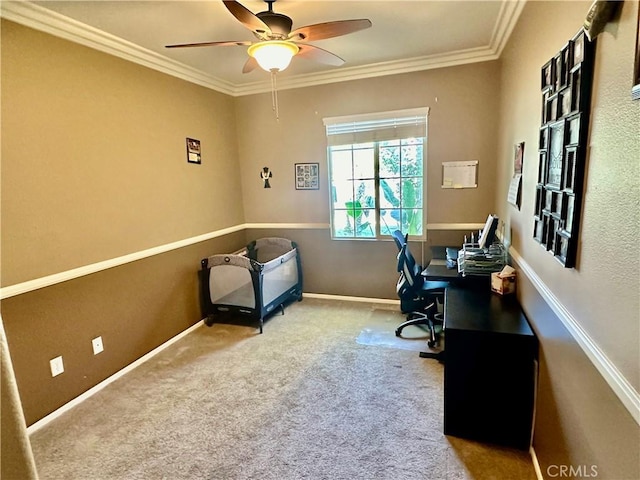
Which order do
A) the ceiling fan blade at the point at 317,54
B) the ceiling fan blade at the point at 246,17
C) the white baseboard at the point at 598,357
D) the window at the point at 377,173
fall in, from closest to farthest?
the white baseboard at the point at 598,357 → the ceiling fan blade at the point at 246,17 → the ceiling fan blade at the point at 317,54 → the window at the point at 377,173

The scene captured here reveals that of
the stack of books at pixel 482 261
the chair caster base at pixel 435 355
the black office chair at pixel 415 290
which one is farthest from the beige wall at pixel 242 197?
the chair caster base at pixel 435 355

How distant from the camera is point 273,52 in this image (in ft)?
7.28

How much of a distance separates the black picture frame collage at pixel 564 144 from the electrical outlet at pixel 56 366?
2.99 meters

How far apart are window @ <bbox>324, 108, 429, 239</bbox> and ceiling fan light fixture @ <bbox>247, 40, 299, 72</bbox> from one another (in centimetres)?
165

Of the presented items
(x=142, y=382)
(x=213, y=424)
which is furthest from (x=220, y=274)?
(x=213, y=424)

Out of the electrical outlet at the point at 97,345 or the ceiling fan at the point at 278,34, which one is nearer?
the ceiling fan at the point at 278,34

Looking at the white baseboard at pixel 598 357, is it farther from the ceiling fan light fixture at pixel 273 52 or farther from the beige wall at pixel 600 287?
the ceiling fan light fixture at pixel 273 52

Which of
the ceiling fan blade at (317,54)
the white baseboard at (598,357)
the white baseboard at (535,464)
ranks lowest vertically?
the white baseboard at (535,464)

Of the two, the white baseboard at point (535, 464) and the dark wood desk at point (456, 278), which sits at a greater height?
the dark wood desk at point (456, 278)

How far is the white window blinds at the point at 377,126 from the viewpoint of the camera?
364 centimetres

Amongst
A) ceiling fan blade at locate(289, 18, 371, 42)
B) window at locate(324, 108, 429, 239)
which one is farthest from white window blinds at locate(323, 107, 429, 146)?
ceiling fan blade at locate(289, 18, 371, 42)

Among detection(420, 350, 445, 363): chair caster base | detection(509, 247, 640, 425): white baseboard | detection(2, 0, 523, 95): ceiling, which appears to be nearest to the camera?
detection(509, 247, 640, 425): white baseboard

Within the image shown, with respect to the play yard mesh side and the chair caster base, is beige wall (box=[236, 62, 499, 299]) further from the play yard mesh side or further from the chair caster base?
the chair caster base

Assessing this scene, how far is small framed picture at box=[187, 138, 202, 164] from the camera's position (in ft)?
11.6
